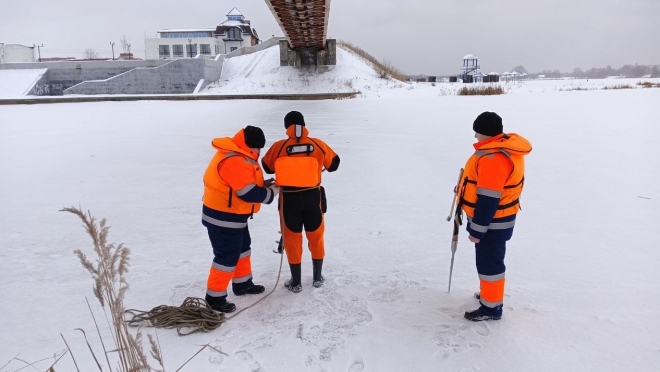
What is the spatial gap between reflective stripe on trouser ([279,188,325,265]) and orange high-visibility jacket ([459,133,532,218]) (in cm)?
118

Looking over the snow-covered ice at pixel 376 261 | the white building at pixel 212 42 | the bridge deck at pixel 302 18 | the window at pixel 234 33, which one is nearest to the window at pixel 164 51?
the white building at pixel 212 42

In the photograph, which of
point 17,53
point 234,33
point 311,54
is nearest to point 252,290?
point 311,54

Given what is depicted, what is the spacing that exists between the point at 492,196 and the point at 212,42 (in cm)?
5820

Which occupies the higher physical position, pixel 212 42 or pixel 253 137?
pixel 212 42

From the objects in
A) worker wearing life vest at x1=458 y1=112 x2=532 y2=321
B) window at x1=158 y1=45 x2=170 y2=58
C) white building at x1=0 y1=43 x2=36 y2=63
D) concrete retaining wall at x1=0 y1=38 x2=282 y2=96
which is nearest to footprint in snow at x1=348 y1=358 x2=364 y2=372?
worker wearing life vest at x1=458 y1=112 x2=532 y2=321

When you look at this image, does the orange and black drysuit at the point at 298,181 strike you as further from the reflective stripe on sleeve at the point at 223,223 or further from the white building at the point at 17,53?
the white building at the point at 17,53

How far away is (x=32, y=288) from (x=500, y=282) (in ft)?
12.2

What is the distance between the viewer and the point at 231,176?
302 cm

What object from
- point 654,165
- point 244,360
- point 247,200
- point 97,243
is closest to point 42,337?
point 244,360

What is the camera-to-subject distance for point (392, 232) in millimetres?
4852

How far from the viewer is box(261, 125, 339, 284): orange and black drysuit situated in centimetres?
335

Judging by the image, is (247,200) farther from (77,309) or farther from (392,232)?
(392,232)

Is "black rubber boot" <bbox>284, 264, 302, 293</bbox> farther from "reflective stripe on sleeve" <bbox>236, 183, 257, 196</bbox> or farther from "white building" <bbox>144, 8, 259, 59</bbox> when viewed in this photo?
"white building" <bbox>144, 8, 259, 59</bbox>

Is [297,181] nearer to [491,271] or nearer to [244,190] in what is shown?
[244,190]
